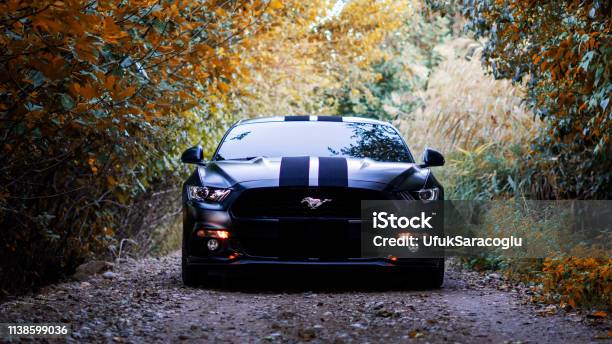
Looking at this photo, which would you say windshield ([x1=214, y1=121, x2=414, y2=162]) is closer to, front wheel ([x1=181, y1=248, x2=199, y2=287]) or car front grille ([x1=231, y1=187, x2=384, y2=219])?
car front grille ([x1=231, y1=187, x2=384, y2=219])

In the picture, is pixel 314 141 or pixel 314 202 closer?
pixel 314 202

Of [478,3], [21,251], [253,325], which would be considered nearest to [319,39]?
[478,3]

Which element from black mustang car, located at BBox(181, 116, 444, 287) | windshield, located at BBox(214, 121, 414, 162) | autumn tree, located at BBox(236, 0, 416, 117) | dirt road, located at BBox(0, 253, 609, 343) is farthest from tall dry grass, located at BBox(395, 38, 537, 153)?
black mustang car, located at BBox(181, 116, 444, 287)

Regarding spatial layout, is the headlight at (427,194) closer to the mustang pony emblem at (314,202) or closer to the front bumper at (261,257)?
the front bumper at (261,257)

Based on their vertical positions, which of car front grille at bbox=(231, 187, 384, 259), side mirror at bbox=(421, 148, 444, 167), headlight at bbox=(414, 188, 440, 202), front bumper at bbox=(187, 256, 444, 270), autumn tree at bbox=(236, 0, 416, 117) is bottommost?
front bumper at bbox=(187, 256, 444, 270)

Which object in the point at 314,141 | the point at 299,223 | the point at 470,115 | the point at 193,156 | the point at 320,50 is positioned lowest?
the point at 299,223

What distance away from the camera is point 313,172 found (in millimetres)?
7938

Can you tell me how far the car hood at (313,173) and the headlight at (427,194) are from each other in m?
0.06

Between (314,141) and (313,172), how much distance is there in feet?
3.77

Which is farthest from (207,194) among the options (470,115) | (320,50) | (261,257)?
(320,50)

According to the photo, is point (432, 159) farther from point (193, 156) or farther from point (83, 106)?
point (83, 106)

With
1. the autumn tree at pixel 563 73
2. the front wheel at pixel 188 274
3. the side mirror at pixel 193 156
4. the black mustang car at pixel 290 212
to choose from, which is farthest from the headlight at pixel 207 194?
the autumn tree at pixel 563 73

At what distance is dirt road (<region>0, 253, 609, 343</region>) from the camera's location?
576 cm

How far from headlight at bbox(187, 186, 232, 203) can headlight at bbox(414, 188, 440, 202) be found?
1597 mm
